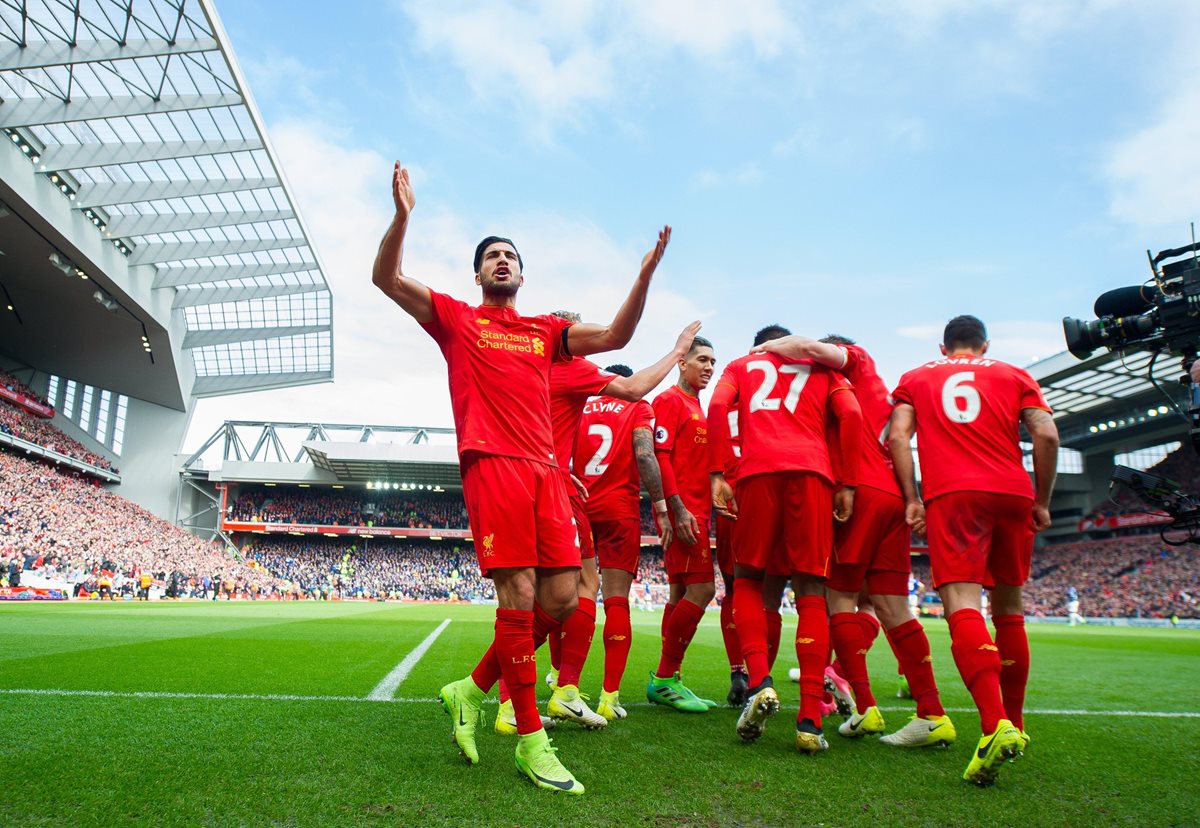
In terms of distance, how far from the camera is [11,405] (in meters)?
36.5

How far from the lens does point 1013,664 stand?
3.41m

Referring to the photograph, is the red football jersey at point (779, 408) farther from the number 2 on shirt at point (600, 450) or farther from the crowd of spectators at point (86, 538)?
the crowd of spectators at point (86, 538)

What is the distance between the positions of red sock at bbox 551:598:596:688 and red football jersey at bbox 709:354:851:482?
1231 millimetres

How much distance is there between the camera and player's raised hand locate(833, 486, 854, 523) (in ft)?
12.5

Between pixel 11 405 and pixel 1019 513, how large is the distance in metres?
45.7

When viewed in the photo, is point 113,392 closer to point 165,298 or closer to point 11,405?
point 11,405

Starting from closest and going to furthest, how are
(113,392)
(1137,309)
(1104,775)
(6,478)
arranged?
(1104,775)
(1137,309)
(6,478)
(113,392)


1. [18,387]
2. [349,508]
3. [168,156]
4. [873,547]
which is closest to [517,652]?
[873,547]

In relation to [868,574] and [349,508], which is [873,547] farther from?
[349,508]

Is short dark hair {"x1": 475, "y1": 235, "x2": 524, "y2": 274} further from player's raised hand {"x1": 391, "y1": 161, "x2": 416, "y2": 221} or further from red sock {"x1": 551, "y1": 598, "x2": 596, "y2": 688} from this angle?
red sock {"x1": 551, "y1": 598, "x2": 596, "y2": 688}

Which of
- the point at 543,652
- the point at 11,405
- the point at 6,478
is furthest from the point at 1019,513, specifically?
the point at 11,405

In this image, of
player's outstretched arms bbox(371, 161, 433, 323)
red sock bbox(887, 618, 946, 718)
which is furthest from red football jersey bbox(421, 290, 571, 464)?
red sock bbox(887, 618, 946, 718)

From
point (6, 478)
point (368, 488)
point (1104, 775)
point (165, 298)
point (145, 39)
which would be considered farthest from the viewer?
point (368, 488)

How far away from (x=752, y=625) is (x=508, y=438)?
5.13 ft
